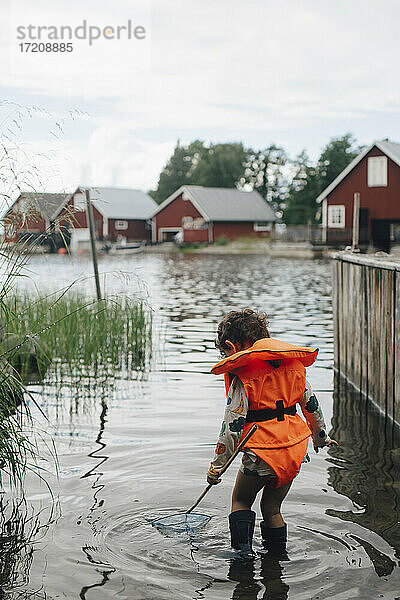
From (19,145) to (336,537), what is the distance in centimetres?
330

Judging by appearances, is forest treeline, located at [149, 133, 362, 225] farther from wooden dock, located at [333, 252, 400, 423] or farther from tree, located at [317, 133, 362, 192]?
wooden dock, located at [333, 252, 400, 423]

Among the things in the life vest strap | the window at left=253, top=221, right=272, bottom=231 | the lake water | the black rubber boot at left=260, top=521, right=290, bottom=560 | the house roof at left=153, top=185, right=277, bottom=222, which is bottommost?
the lake water

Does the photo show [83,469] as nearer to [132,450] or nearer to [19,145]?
[132,450]

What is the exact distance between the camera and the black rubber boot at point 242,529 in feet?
13.5

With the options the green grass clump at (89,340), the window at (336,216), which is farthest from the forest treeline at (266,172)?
the green grass clump at (89,340)

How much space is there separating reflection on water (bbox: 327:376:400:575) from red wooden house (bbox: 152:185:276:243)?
197 feet

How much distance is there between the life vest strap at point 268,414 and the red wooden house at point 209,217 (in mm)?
63651

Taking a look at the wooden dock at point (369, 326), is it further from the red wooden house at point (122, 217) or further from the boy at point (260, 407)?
the red wooden house at point (122, 217)

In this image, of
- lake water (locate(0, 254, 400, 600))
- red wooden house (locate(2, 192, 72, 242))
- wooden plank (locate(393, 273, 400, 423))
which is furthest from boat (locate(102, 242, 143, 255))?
red wooden house (locate(2, 192, 72, 242))

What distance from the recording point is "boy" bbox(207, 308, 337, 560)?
3904 mm

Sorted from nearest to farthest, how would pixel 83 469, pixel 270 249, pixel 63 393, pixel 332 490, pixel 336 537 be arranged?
pixel 336 537 → pixel 332 490 → pixel 83 469 → pixel 63 393 → pixel 270 249

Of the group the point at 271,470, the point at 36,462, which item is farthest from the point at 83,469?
the point at 271,470

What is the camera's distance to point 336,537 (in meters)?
4.57

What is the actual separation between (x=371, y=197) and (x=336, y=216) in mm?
3341
